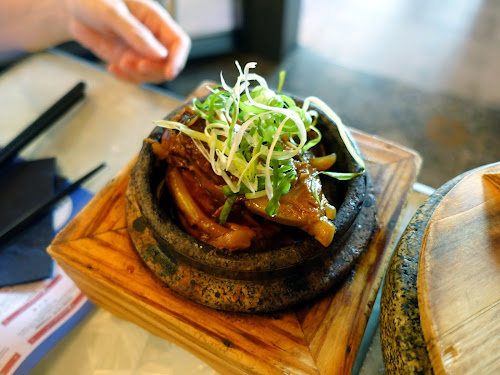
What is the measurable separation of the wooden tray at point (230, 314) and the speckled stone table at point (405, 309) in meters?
0.14

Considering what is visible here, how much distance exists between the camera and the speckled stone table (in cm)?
86

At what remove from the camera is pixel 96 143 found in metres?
2.05

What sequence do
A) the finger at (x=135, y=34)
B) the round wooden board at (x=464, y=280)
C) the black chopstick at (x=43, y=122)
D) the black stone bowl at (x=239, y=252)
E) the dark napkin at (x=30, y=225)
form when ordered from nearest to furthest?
the round wooden board at (x=464, y=280) → the black stone bowl at (x=239, y=252) → the dark napkin at (x=30, y=225) → the finger at (x=135, y=34) → the black chopstick at (x=43, y=122)

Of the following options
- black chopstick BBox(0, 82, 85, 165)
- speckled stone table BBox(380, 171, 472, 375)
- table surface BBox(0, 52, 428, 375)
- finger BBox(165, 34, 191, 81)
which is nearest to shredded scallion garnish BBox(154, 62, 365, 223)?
speckled stone table BBox(380, 171, 472, 375)

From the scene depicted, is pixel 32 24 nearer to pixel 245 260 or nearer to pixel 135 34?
pixel 135 34

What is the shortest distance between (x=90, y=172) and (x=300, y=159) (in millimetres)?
1158

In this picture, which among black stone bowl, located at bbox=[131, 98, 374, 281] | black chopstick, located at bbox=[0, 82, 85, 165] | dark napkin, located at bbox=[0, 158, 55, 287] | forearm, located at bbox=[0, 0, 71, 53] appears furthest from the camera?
forearm, located at bbox=[0, 0, 71, 53]

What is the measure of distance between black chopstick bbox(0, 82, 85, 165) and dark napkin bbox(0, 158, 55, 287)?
0.28 ft

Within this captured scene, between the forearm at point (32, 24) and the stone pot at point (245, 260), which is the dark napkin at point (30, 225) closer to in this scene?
the stone pot at point (245, 260)

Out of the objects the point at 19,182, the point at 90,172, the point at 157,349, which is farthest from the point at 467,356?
the point at 19,182

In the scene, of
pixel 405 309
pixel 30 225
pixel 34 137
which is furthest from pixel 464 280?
pixel 34 137

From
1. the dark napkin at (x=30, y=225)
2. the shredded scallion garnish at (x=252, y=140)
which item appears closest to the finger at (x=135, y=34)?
the shredded scallion garnish at (x=252, y=140)

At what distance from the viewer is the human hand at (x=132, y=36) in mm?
1667

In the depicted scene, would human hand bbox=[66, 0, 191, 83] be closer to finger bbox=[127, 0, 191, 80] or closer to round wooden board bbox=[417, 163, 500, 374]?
finger bbox=[127, 0, 191, 80]
